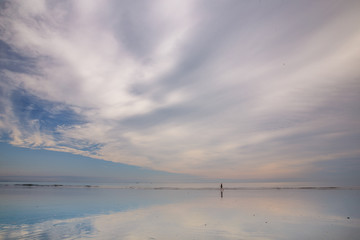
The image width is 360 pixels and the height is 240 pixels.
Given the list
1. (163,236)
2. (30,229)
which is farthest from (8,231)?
(163,236)

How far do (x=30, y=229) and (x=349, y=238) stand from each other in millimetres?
24027

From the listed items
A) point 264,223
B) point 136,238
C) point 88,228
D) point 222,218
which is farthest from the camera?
point 222,218

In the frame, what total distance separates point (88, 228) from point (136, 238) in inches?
216

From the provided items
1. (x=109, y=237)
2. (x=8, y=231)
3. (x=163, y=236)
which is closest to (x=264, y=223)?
(x=163, y=236)

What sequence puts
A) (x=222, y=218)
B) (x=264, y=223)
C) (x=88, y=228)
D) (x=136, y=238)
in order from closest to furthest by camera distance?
(x=136, y=238), (x=88, y=228), (x=264, y=223), (x=222, y=218)

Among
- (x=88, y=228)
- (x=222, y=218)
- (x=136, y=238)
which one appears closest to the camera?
(x=136, y=238)

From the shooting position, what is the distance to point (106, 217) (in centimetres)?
2169

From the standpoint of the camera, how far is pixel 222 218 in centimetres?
2112

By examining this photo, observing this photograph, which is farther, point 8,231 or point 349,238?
point 8,231

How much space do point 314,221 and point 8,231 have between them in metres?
26.3

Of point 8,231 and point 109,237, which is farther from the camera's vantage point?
point 8,231

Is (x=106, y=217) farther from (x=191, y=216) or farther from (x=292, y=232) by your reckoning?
(x=292, y=232)

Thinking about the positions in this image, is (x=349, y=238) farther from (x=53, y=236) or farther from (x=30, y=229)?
(x=30, y=229)

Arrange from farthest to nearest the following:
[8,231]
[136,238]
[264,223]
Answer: [264,223] → [8,231] → [136,238]
